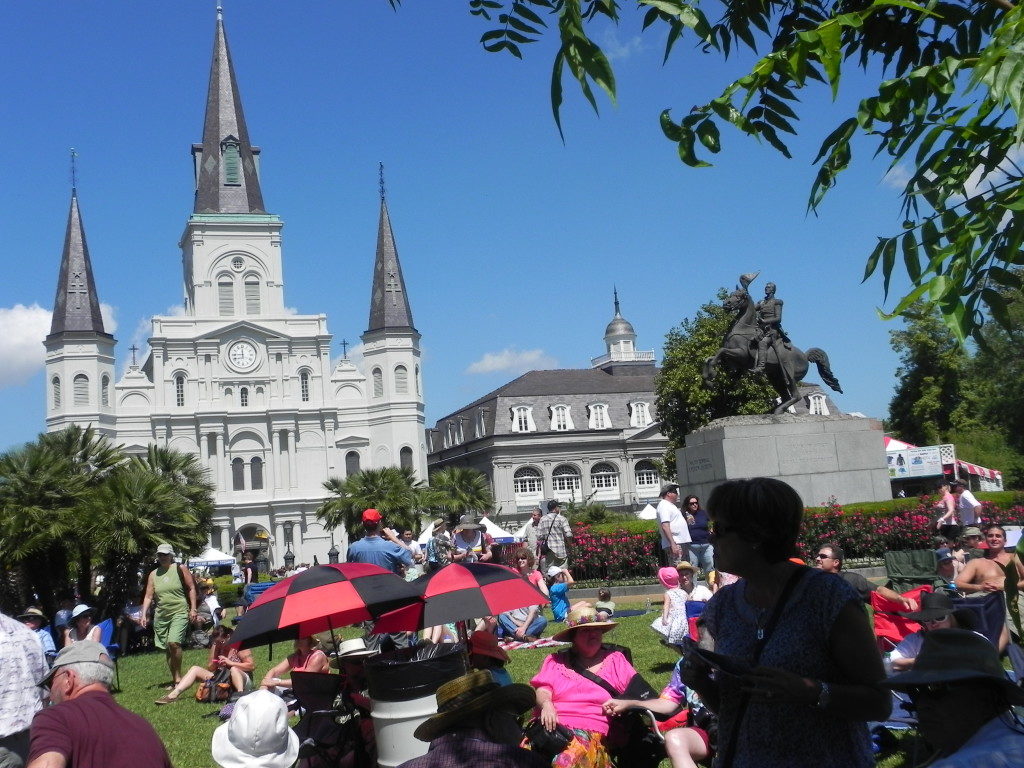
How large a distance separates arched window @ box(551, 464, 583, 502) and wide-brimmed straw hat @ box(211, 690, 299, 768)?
265 ft

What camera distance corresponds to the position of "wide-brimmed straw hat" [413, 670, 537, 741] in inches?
175

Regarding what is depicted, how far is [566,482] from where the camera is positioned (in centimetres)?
8731

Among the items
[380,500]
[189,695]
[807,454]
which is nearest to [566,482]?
[380,500]

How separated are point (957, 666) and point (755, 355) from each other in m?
15.0

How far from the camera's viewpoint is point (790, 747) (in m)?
3.02

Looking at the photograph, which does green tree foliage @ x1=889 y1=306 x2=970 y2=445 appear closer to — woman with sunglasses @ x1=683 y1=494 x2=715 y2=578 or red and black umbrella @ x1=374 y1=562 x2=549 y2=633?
woman with sunglasses @ x1=683 y1=494 x2=715 y2=578

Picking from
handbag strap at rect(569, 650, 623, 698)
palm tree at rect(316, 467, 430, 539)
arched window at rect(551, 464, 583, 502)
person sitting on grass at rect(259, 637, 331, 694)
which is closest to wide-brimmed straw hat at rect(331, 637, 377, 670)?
person sitting on grass at rect(259, 637, 331, 694)

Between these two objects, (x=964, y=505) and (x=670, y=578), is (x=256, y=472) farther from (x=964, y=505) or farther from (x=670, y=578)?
(x=670, y=578)

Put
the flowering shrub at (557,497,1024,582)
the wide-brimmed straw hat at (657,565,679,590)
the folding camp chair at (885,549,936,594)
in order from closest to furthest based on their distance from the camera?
1. the wide-brimmed straw hat at (657,565,679,590)
2. the folding camp chair at (885,549,936,594)
3. the flowering shrub at (557,497,1024,582)

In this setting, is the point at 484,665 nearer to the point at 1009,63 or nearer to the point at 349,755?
the point at 349,755

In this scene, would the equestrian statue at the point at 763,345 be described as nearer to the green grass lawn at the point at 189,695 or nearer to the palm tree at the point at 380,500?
the green grass lawn at the point at 189,695

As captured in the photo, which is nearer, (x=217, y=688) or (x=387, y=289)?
(x=217, y=688)

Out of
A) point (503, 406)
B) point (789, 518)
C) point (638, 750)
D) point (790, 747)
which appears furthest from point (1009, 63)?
point (503, 406)

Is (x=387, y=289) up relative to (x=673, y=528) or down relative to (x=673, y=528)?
up
